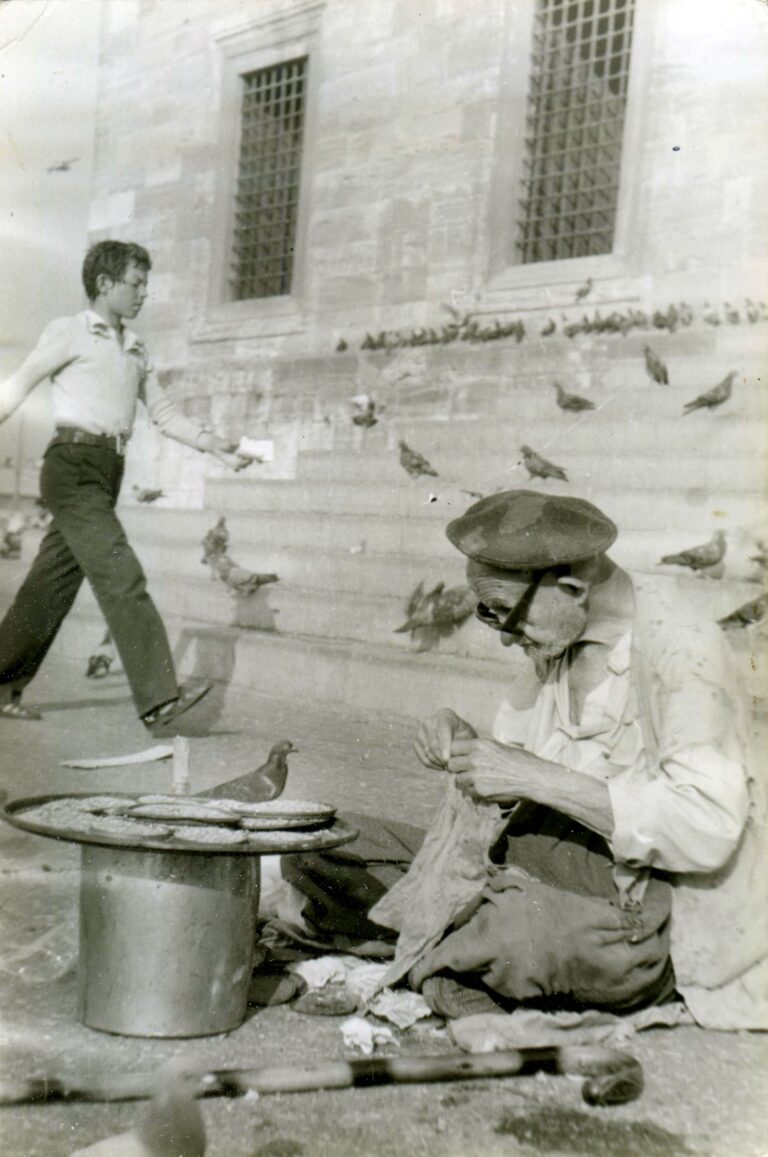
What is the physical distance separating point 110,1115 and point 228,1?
1139 cm

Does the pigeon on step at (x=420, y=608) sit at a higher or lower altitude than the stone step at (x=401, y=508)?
lower

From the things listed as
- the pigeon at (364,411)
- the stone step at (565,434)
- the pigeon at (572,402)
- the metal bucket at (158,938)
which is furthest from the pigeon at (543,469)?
the metal bucket at (158,938)

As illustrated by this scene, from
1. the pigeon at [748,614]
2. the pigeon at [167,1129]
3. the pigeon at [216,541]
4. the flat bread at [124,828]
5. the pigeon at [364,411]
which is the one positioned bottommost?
the pigeon at [167,1129]

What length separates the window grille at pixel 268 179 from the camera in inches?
425

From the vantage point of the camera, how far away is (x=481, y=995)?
9.62ft

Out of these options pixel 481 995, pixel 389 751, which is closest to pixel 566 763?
pixel 481 995

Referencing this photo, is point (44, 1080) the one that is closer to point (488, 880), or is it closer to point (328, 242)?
point (488, 880)

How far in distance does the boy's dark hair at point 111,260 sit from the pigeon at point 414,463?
2981 millimetres

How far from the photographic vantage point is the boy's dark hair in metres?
6.17

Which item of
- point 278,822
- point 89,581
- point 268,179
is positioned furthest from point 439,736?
point 268,179

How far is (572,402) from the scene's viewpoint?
8.23 meters

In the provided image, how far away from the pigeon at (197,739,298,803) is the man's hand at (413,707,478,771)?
0.57 meters

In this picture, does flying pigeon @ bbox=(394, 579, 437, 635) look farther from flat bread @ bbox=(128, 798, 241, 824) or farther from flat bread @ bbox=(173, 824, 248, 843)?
flat bread @ bbox=(173, 824, 248, 843)

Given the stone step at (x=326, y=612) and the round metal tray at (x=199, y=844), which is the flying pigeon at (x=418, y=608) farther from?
the round metal tray at (x=199, y=844)
